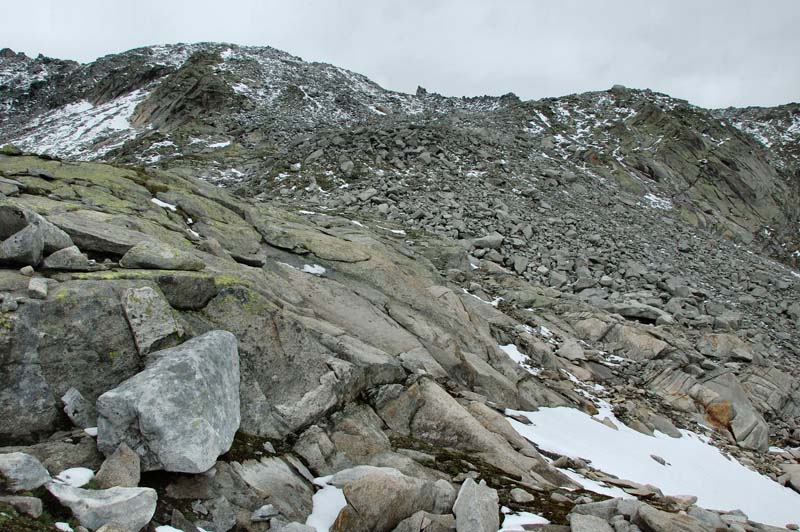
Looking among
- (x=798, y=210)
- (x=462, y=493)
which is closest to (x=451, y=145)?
(x=462, y=493)

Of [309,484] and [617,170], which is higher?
[617,170]

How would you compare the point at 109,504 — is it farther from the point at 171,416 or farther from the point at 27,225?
the point at 27,225

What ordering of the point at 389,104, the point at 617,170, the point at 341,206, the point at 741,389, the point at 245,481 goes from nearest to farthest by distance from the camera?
the point at 245,481, the point at 741,389, the point at 341,206, the point at 617,170, the point at 389,104

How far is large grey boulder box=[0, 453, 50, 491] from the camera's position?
14.3 ft

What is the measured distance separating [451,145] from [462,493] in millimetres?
35244

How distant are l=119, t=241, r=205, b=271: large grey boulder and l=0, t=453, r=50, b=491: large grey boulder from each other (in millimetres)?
3812

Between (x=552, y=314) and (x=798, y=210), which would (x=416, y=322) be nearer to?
(x=552, y=314)

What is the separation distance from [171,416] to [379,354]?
4.89 meters

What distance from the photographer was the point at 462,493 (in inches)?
245

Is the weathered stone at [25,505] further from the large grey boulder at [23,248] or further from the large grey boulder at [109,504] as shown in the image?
the large grey boulder at [23,248]

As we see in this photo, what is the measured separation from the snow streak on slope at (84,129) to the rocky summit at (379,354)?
95.1ft

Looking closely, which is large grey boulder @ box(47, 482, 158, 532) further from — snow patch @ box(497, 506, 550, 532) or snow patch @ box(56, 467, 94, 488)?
snow patch @ box(497, 506, 550, 532)

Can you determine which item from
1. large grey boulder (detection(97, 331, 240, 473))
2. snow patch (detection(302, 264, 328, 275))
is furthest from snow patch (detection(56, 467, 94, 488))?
snow patch (detection(302, 264, 328, 275))

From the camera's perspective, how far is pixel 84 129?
219 ft
